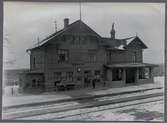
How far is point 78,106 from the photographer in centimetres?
167

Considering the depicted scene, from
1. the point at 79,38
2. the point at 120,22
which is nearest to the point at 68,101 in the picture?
the point at 79,38

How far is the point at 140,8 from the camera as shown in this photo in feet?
5.45

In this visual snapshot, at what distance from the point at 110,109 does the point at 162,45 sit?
1.91ft

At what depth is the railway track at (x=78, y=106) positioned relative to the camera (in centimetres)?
164

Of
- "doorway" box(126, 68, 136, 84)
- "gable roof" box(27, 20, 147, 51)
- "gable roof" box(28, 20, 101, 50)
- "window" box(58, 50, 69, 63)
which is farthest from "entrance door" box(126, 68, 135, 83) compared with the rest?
"window" box(58, 50, 69, 63)

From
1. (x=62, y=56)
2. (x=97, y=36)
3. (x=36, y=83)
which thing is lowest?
(x=36, y=83)

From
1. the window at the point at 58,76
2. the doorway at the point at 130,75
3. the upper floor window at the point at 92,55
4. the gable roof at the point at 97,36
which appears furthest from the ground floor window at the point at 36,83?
the doorway at the point at 130,75

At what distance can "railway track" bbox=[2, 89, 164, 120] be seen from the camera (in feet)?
5.38

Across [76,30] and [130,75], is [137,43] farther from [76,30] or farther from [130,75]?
[76,30]

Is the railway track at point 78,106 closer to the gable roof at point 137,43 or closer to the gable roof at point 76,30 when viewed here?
the gable roof at point 137,43

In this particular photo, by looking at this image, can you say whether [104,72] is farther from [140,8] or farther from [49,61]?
[140,8]

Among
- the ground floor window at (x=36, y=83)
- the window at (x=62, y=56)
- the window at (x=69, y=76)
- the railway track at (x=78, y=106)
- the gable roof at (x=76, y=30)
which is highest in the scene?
the gable roof at (x=76, y=30)

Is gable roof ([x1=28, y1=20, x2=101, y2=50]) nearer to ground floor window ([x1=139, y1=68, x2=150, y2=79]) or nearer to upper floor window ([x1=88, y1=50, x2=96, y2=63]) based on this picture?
upper floor window ([x1=88, y1=50, x2=96, y2=63])

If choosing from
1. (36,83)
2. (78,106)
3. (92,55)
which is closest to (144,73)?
(92,55)
